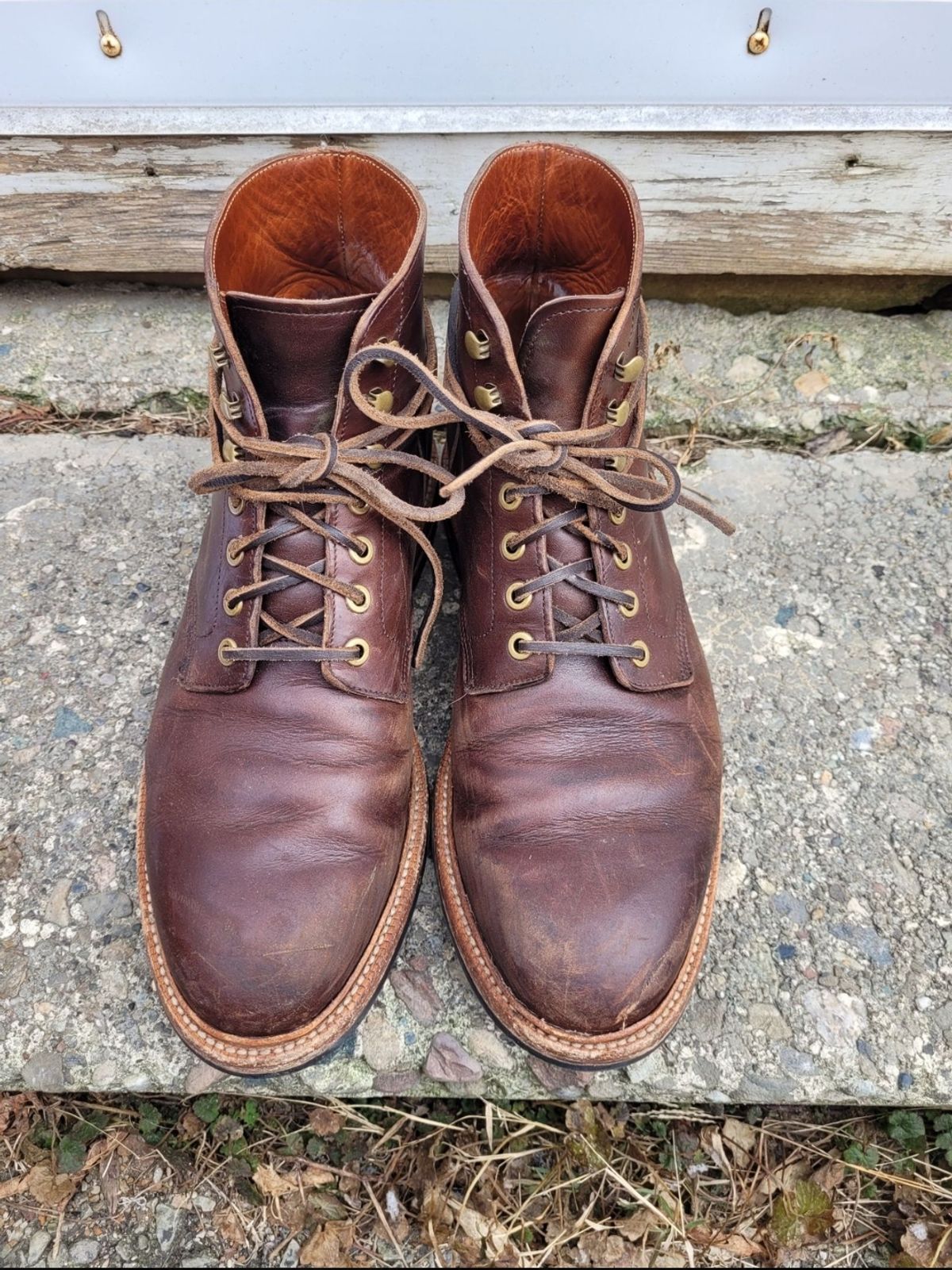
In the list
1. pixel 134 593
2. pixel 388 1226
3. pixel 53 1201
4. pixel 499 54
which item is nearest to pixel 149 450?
pixel 134 593

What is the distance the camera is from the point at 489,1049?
55.7 inches

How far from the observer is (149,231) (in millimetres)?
2275

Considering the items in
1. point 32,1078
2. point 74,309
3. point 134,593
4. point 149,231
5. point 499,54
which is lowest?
point 32,1078

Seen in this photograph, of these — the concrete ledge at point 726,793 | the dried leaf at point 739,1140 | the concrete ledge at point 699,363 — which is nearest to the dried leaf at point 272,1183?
the concrete ledge at point 726,793

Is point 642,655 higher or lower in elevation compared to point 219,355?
lower

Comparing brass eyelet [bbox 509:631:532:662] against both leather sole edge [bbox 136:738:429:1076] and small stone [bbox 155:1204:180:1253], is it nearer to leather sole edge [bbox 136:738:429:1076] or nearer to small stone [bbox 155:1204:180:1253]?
leather sole edge [bbox 136:738:429:1076]

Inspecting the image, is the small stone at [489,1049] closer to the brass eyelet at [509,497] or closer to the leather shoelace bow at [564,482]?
the leather shoelace bow at [564,482]

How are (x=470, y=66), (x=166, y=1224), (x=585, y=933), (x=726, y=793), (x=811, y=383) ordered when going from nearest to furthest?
(x=585, y=933)
(x=166, y=1224)
(x=726, y=793)
(x=470, y=66)
(x=811, y=383)

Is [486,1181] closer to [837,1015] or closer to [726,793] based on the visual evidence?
[837,1015]

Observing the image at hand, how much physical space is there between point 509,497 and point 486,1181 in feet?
3.76

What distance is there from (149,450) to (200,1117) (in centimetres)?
145

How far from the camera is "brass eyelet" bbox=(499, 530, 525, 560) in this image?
1.46 metres

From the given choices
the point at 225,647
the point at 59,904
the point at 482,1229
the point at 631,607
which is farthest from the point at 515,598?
the point at 482,1229

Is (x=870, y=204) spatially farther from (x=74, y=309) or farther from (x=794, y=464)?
(x=74, y=309)
